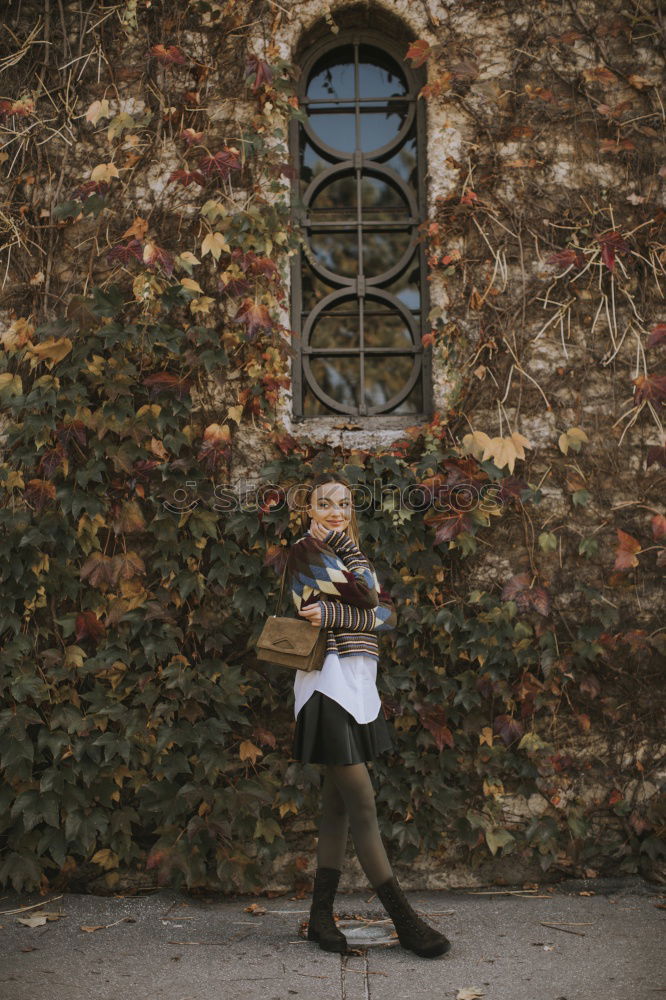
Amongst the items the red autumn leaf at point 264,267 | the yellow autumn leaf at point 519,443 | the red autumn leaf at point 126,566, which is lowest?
the red autumn leaf at point 126,566

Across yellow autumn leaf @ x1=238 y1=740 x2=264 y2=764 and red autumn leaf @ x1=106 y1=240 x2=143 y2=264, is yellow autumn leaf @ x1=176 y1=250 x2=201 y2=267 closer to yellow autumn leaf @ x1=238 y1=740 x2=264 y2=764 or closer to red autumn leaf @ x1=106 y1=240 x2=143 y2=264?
red autumn leaf @ x1=106 y1=240 x2=143 y2=264

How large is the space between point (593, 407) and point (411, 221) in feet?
4.37

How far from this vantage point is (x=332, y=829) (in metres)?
3.12

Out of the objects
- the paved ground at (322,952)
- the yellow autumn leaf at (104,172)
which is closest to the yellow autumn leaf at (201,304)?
the yellow autumn leaf at (104,172)

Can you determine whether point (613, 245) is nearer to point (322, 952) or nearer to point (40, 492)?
point (40, 492)

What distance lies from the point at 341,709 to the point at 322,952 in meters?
0.92

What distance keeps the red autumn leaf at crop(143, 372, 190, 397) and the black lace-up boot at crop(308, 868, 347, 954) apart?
213 cm

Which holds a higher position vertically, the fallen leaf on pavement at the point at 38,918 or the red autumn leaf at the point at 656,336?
the red autumn leaf at the point at 656,336

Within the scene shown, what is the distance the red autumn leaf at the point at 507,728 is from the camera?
12.5 feet

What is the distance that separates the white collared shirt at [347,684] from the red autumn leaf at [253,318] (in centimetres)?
161

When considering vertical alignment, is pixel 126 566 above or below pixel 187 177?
below

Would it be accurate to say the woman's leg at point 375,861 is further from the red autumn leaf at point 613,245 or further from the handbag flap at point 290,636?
the red autumn leaf at point 613,245

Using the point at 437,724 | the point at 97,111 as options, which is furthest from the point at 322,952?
the point at 97,111

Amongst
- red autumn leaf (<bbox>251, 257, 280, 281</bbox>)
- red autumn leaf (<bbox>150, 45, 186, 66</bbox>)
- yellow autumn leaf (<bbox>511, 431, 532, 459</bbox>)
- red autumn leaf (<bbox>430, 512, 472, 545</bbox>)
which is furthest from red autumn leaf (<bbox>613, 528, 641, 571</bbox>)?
red autumn leaf (<bbox>150, 45, 186, 66</bbox>)
